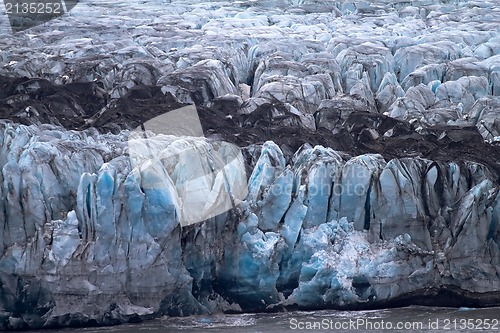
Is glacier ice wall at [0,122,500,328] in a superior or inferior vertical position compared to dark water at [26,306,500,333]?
superior

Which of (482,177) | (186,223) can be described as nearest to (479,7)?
(482,177)

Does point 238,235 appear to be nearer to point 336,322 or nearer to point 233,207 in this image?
point 233,207

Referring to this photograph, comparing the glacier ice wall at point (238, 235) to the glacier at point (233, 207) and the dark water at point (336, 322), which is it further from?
the dark water at point (336, 322)

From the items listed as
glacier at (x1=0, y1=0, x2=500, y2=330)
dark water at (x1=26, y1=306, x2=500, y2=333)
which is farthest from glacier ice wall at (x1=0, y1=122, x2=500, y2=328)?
dark water at (x1=26, y1=306, x2=500, y2=333)

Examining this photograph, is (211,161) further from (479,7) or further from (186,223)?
(479,7)

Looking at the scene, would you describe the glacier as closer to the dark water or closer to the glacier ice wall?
the glacier ice wall
